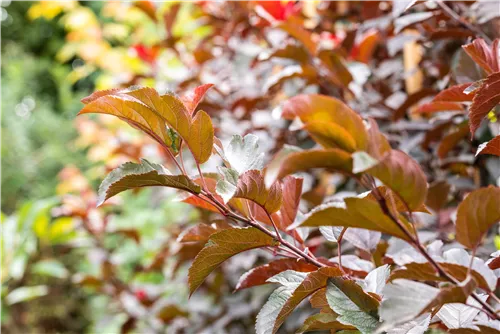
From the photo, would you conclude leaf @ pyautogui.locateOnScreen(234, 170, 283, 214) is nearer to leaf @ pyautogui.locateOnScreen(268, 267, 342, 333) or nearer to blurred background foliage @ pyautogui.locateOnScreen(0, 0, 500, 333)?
leaf @ pyautogui.locateOnScreen(268, 267, 342, 333)

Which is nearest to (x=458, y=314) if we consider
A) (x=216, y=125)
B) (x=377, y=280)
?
(x=377, y=280)

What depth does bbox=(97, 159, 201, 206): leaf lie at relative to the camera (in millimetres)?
490

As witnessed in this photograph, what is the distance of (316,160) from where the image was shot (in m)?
0.39

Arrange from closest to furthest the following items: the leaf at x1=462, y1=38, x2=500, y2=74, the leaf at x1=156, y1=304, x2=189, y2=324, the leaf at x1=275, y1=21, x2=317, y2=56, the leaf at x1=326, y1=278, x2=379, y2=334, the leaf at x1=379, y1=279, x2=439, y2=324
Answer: the leaf at x1=379, y1=279, x2=439, y2=324, the leaf at x1=326, y1=278, x2=379, y2=334, the leaf at x1=462, y1=38, x2=500, y2=74, the leaf at x1=275, y1=21, x2=317, y2=56, the leaf at x1=156, y1=304, x2=189, y2=324

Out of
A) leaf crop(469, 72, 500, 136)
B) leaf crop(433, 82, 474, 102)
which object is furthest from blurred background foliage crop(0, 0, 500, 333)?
leaf crop(469, 72, 500, 136)

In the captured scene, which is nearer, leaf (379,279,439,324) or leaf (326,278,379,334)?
leaf (379,279,439,324)

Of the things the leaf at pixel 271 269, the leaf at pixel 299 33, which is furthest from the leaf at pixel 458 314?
the leaf at pixel 299 33

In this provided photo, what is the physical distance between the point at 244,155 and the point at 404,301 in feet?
0.86

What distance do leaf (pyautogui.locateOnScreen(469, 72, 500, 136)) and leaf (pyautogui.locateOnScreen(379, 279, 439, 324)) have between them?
233 millimetres

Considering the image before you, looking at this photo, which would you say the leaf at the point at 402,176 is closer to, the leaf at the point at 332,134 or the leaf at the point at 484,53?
the leaf at the point at 332,134

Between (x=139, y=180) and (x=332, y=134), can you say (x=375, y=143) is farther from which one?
(x=139, y=180)

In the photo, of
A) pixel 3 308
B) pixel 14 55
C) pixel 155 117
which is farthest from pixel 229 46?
pixel 14 55

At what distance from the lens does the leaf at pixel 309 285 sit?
50cm

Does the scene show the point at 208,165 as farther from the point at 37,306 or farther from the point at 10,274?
the point at 37,306
